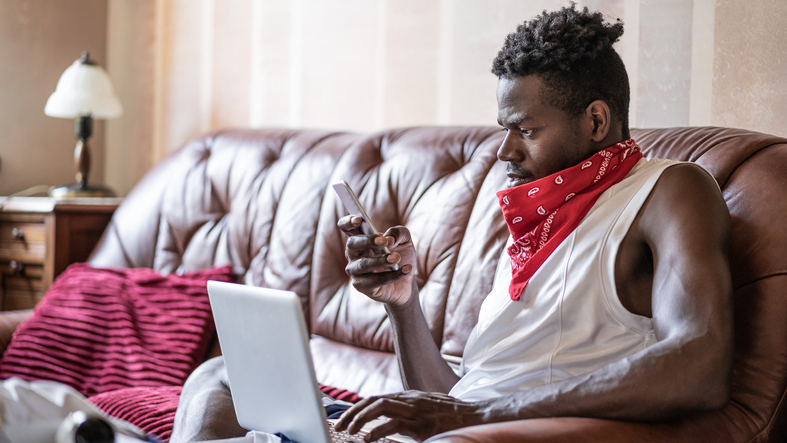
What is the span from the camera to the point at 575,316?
3.59 ft

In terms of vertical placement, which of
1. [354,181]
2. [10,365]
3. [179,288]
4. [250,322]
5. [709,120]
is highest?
[709,120]

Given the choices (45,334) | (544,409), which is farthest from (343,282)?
(544,409)

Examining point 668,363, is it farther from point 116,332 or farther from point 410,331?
point 116,332

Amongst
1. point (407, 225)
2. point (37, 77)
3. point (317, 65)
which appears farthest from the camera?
point (37, 77)

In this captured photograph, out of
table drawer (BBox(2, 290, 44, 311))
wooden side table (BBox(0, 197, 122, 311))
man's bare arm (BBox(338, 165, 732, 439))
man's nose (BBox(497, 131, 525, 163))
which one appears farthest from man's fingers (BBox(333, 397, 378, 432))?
table drawer (BBox(2, 290, 44, 311))

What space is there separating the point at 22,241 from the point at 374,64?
134cm

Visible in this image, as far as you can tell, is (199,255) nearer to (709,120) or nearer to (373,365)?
(373,365)

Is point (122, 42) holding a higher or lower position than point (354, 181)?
higher

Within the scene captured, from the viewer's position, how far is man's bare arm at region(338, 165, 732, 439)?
3.00ft

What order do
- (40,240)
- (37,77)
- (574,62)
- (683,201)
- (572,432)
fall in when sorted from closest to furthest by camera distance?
1. (572,432)
2. (683,201)
3. (574,62)
4. (40,240)
5. (37,77)

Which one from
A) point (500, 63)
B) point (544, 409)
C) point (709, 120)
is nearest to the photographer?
point (544, 409)

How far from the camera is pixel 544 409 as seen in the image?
38.2 inches

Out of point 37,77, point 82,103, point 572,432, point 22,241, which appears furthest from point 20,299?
point 572,432

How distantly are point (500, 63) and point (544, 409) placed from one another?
573 mm
